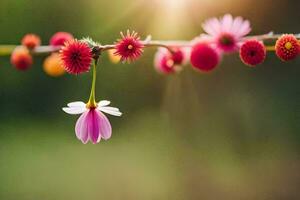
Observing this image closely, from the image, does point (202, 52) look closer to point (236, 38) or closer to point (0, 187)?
point (236, 38)

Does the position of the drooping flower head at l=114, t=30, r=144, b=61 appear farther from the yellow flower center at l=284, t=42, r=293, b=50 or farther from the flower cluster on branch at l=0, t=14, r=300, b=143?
the yellow flower center at l=284, t=42, r=293, b=50

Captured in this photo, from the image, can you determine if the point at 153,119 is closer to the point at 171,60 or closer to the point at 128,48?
the point at 171,60

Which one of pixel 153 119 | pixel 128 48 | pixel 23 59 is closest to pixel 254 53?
pixel 128 48

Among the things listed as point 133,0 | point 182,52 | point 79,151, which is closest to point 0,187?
point 79,151

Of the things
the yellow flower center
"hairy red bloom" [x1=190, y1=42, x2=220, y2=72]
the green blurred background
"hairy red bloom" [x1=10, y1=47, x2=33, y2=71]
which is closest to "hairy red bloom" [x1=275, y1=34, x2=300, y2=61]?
the yellow flower center

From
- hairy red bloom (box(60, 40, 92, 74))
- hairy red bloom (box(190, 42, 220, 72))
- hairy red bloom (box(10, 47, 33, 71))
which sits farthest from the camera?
hairy red bloom (box(10, 47, 33, 71))

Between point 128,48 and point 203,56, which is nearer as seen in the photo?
point 128,48

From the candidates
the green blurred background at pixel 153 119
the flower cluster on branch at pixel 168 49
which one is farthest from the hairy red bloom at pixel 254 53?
the green blurred background at pixel 153 119
